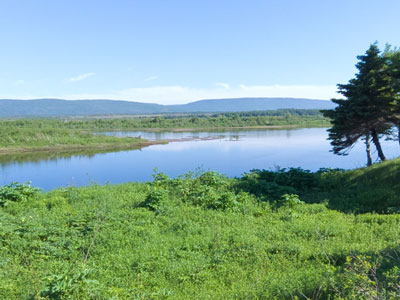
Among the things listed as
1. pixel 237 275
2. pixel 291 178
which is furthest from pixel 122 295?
pixel 291 178

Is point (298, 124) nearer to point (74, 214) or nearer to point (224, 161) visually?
point (224, 161)

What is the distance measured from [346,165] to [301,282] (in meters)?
21.5

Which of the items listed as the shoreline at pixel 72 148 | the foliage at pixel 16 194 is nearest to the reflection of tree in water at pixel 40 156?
the shoreline at pixel 72 148

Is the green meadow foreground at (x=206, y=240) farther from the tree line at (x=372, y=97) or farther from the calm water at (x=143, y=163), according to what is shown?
the calm water at (x=143, y=163)

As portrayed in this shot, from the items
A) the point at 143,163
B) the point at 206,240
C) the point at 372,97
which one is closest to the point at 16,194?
the point at 206,240

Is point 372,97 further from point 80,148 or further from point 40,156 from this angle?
point 80,148

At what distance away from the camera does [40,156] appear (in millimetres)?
33000

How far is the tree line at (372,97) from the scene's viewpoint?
526 inches

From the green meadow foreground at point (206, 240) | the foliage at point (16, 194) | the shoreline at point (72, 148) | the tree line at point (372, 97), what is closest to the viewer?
the green meadow foreground at point (206, 240)

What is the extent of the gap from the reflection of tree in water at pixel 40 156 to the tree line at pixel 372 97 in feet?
86.7

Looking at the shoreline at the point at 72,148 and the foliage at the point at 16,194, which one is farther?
the shoreline at the point at 72,148

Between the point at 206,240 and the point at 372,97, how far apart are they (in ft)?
39.2

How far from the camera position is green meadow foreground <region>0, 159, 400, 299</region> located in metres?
4.01

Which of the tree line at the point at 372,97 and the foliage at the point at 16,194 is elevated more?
the tree line at the point at 372,97
